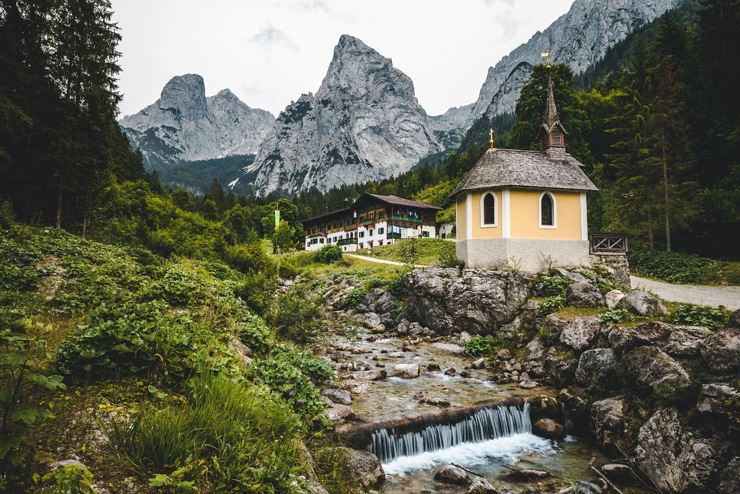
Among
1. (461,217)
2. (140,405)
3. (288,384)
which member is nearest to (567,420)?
(288,384)

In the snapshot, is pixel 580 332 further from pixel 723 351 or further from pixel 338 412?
pixel 338 412

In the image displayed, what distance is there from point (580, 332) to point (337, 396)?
9641mm

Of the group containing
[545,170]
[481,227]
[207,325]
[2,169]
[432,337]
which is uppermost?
[545,170]

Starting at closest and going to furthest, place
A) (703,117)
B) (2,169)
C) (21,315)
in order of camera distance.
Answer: (21,315) < (2,169) < (703,117)

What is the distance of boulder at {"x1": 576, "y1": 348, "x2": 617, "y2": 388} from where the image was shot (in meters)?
11.9

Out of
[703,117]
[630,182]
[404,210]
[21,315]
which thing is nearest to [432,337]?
[21,315]

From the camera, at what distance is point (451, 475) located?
338 inches

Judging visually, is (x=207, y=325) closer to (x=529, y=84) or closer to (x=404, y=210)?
(x=529, y=84)

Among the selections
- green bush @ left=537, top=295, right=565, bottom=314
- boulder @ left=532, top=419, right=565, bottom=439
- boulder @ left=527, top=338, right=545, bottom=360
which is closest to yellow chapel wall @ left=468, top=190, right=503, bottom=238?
green bush @ left=537, top=295, right=565, bottom=314

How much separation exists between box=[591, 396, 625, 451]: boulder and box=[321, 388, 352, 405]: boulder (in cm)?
698

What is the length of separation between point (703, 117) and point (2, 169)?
50210mm

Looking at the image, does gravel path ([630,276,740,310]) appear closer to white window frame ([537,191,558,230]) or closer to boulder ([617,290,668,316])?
boulder ([617,290,668,316])

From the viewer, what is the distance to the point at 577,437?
11.1 metres

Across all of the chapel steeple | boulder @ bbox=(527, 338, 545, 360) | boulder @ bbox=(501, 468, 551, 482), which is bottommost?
boulder @ bbox=(501, 468, 551, 482)
